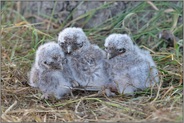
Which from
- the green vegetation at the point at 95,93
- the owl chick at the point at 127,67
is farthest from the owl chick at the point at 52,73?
the owl chick at the point at 127,67

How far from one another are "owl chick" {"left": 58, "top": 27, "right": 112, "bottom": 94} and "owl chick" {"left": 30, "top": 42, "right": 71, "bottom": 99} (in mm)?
128

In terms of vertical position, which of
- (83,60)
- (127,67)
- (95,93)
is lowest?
(95,93)

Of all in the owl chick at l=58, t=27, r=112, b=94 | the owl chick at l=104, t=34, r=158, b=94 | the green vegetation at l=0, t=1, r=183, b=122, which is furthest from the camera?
the owl chick at l=58, t=27, r=112, b=94

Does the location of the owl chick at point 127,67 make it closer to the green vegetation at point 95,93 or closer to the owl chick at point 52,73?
the green vegetation at point 95,93

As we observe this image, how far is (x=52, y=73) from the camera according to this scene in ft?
15.1

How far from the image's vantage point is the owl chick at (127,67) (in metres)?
4.54

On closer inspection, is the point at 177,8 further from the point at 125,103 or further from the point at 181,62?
the point at 125,103

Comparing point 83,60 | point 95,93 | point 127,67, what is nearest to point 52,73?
point 83,60

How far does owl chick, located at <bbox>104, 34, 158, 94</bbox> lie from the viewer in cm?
454

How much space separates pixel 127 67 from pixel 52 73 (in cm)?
78

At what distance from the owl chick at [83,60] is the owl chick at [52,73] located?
0.13 meters

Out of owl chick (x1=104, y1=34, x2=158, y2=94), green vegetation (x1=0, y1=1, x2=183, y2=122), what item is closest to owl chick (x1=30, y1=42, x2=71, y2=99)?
green vegetation (x1=0, y1=1, x2=183, y2=122)

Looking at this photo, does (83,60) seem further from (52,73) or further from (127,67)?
(127,67)

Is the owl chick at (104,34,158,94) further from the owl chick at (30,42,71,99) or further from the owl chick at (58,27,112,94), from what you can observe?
the owl chick at (30,42,71,99)
